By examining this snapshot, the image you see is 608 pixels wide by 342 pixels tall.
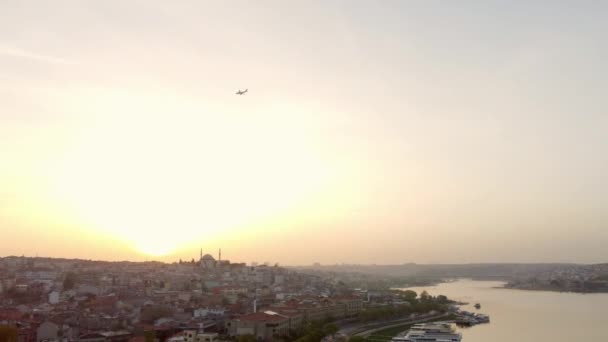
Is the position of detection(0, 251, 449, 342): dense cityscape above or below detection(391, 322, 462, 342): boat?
above

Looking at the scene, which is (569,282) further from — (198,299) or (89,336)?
(89,336)

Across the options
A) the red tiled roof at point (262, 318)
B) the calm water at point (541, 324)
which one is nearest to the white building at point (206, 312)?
the red tiled roof at point (262, 318)

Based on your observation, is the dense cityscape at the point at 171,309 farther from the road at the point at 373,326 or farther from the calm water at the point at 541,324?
the calm water at the point at 541,324

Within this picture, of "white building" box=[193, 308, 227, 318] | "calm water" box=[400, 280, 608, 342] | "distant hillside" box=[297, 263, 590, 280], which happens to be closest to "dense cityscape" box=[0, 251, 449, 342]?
"white building" box=[193, 308, 227, 318]

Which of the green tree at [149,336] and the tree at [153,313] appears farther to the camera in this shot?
the tree at [153,313]

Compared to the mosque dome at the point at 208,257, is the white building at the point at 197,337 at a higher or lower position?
lower

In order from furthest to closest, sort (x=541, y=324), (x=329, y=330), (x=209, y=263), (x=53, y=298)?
(x=209, y=263), (x=53, y=298), (x=541, y=324), (x=329, y=330)

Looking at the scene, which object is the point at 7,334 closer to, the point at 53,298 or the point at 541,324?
the point at 53,298

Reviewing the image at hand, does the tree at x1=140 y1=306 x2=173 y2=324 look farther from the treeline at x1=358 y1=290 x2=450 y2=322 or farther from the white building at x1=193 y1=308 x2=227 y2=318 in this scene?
the treeline at x1=358 y1=290 x2=450 y2=322

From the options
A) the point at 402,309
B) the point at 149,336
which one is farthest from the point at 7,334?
the point at 402,309

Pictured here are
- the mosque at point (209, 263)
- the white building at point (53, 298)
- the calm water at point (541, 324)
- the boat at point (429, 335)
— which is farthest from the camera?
the mosque at point (209, 263)

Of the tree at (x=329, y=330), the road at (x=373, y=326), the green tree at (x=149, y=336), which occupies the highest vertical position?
the green tree at (x=149, y=336)

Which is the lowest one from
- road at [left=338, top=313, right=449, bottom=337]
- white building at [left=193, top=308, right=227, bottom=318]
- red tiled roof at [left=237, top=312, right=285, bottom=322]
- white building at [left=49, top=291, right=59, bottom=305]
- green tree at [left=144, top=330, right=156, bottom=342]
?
road at [left=338, top=313, right=449, bottom=337]
